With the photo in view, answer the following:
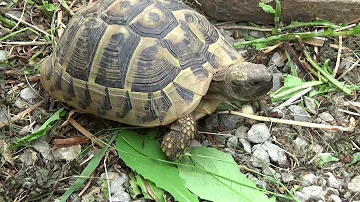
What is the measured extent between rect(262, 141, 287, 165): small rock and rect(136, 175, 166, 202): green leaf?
646 mm

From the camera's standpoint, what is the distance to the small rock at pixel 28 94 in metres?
3.18

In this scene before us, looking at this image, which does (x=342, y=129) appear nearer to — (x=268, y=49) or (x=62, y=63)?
(x=268, y=49)

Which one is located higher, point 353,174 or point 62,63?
point 62,63

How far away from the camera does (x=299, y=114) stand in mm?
3068

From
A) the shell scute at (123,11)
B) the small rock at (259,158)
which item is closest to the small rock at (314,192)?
the small rock at (259,158)

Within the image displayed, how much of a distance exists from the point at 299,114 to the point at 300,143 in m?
0.20

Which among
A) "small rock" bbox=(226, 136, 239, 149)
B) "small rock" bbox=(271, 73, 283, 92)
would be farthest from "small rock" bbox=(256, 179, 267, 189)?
"small rock" bbox=(271, 73, 283, 92)

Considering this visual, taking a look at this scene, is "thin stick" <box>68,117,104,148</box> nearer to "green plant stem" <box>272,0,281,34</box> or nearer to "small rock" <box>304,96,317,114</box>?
"small rock" <box>304,96,317,114</box>

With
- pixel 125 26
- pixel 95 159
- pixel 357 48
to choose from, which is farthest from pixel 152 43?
pixel 357 48

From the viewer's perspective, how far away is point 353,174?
2824 mm

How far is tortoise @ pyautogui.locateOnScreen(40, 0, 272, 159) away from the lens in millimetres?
2795

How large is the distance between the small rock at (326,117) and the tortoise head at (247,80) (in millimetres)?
458

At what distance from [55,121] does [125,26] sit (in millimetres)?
706

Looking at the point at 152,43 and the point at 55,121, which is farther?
the point at 55,121
